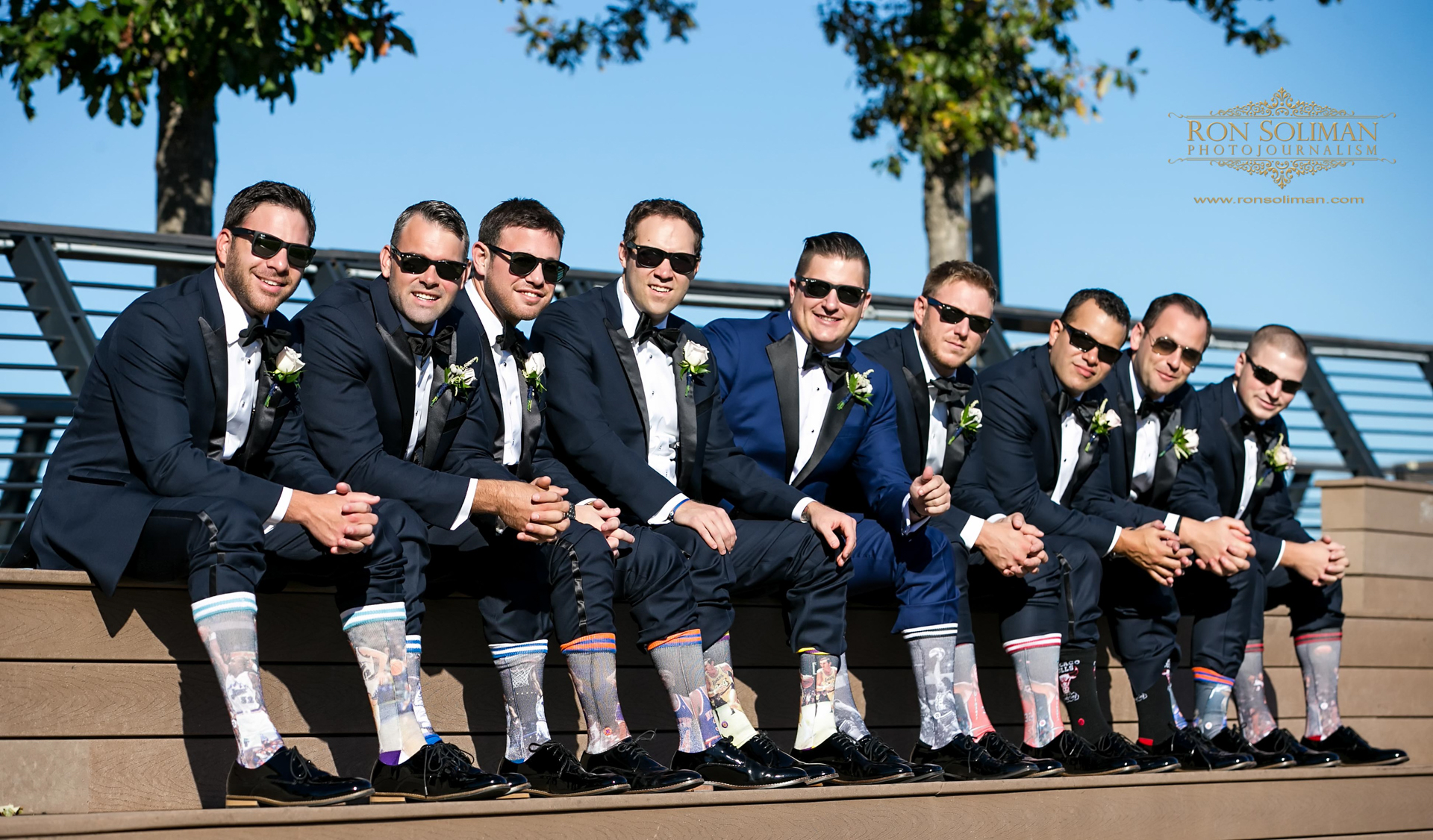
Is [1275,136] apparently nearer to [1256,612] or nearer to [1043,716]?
[1256,612]

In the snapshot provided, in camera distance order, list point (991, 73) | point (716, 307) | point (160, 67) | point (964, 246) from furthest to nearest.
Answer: point (964, 246) < point (991, 73) < point (716, 307) < point (160, 67)

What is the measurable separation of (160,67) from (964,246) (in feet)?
19.2

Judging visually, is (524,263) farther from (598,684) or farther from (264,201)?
(598,684)

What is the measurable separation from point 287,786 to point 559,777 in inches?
29.4

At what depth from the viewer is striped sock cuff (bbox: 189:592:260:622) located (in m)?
3.33

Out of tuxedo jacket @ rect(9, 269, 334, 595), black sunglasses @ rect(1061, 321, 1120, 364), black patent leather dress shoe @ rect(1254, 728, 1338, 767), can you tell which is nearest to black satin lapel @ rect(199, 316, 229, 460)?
tuxedo jacket @ rect(9, 269, 334, 595)

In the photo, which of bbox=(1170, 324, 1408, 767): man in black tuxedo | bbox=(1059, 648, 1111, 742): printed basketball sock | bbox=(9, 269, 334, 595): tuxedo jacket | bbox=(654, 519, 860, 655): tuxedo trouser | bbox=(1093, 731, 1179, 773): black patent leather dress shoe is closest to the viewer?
bbox=(9, 269, 334, 595): tuxedo jacket

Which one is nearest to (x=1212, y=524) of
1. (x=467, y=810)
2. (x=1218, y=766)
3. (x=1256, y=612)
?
(x=1256, y=612)

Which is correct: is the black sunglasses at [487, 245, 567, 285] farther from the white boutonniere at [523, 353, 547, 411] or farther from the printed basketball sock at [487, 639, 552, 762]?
the printed basketball sock at [487, 639, 552, 762]

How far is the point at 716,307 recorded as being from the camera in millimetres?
8164

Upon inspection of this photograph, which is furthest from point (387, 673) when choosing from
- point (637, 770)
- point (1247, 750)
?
point (1247, 750)

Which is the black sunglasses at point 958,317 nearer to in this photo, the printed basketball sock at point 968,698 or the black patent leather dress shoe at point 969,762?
the printed basketball sock at point 968,698

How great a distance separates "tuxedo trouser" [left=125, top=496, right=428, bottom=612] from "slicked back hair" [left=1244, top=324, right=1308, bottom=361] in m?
3.98

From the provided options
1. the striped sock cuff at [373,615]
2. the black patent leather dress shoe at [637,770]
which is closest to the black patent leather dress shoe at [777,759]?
the black patent leather dress shoe at [637,770]
